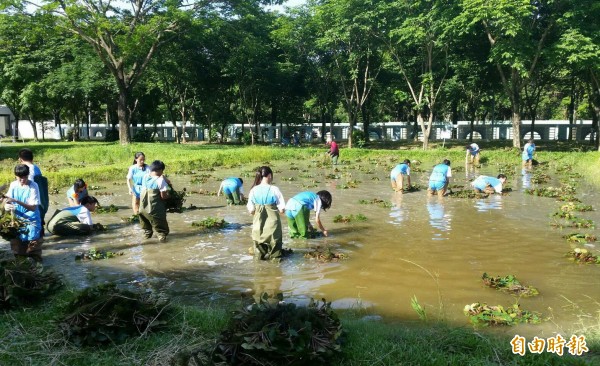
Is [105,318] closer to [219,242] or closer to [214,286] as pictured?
[214,286]

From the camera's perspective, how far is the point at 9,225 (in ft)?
25.1

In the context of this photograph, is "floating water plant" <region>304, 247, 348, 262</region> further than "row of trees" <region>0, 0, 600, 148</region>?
No

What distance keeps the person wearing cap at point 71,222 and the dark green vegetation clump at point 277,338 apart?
7.68 meters

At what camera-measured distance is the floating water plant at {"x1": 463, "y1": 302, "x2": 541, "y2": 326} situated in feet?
19.7

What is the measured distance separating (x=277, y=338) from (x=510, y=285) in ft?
14.3

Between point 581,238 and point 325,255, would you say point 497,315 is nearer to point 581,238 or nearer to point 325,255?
point 325,255

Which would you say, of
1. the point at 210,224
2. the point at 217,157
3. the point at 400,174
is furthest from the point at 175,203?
the point at 217,157

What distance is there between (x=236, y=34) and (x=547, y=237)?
27436 millimetres

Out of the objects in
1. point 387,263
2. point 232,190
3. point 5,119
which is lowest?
point 387,263

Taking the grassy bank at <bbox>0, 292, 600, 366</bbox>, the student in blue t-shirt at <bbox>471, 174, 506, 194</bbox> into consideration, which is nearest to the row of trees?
the student in blue t-shirt at <bbox>471, 174, 506, 194</bbox>

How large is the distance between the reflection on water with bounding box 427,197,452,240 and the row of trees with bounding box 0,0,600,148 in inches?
666

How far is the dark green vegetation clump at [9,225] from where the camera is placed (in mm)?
7570

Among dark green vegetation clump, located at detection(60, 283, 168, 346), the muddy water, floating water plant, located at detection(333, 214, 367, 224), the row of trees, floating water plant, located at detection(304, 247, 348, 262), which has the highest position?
the row of trees

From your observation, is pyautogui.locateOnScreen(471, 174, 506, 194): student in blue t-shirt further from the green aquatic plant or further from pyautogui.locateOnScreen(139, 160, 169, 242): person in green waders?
pyautogui.locateOnScreen(139, 160, 169, 242): person in green waders
